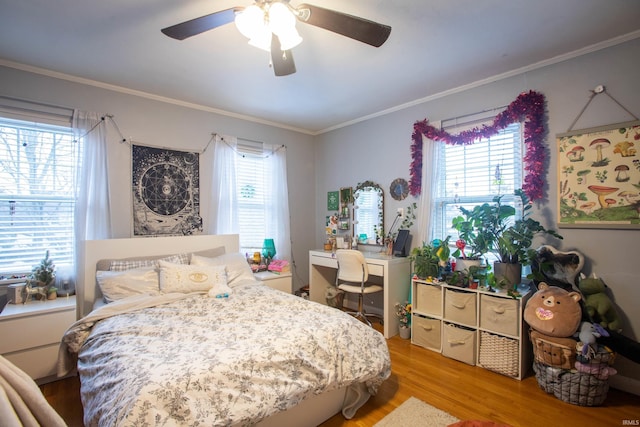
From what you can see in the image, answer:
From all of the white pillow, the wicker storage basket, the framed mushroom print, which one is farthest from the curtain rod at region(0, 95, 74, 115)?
the wicker storage basket

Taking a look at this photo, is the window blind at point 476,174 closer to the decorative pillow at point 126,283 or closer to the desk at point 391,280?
the desk at point 391,280

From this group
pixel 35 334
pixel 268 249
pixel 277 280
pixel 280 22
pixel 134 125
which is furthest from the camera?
pixel 268 249

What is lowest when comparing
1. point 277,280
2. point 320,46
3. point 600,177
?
point 277,280

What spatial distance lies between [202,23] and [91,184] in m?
2.11

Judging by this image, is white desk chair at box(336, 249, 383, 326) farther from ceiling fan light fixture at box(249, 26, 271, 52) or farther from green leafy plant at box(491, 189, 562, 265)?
ceiling fan light fixture at box(249, 26, 271, 52)

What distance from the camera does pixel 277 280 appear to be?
3482mm

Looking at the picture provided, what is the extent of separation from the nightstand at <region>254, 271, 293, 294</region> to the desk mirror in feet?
3.63

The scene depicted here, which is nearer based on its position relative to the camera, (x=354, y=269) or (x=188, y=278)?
→ (x=188, y=278)

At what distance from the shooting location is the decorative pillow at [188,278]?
2543 millimetres

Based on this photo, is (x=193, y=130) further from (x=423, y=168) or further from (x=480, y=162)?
Answer: (x=480, y=162)

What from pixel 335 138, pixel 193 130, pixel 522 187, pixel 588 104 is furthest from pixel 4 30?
pixel 588 104

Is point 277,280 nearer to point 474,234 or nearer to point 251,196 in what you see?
point 251,196

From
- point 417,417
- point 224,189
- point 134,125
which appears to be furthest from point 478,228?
point 134,125

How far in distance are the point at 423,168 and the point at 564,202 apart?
130 centimetres
